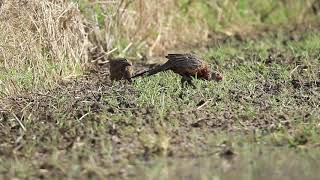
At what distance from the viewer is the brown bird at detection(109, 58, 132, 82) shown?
784cm

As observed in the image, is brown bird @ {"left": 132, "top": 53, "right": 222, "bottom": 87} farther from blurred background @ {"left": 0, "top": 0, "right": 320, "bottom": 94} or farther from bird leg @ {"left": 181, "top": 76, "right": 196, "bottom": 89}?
blurred background @ {"left": 0, "top": 0, "right": 320, "bottom": 94}

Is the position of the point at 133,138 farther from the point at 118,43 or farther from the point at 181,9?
the point at 181,9

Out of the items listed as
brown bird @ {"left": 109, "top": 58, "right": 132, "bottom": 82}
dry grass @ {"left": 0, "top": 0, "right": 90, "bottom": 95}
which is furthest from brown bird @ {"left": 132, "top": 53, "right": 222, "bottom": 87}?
dry grass @ {"left": 0, "top": 0, "right": 90, "bottom": 95}

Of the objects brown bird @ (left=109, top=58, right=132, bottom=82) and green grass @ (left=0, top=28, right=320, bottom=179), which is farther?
brown bird @ (left=109, top=58, right=132, bottom=82)

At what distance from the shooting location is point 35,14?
789cm

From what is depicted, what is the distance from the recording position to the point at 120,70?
7.88 meters

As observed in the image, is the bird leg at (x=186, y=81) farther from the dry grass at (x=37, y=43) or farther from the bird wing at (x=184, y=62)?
the dry grass at (x=37, y=43)

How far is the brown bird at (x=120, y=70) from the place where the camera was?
7840 millimetres

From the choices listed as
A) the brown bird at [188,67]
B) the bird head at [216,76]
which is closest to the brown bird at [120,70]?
the brown bird at [188,67]

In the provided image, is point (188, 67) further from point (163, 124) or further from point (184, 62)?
point (163, 124)

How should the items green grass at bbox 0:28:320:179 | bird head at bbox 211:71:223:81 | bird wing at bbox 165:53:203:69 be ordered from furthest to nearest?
bird head at bbox 211:71:223:81, bird wing at bbox 165:53:203:69, green grass at bbox 0:28:320:179

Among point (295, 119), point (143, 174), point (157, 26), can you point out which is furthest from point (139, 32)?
point (143, 174)

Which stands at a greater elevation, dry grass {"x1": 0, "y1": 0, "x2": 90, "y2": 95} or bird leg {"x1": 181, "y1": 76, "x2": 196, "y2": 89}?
dry grass {"x1": 0, "y1": 0, "x2": 90, "y2": 95}

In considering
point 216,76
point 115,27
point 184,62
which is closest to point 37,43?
point 184,62
